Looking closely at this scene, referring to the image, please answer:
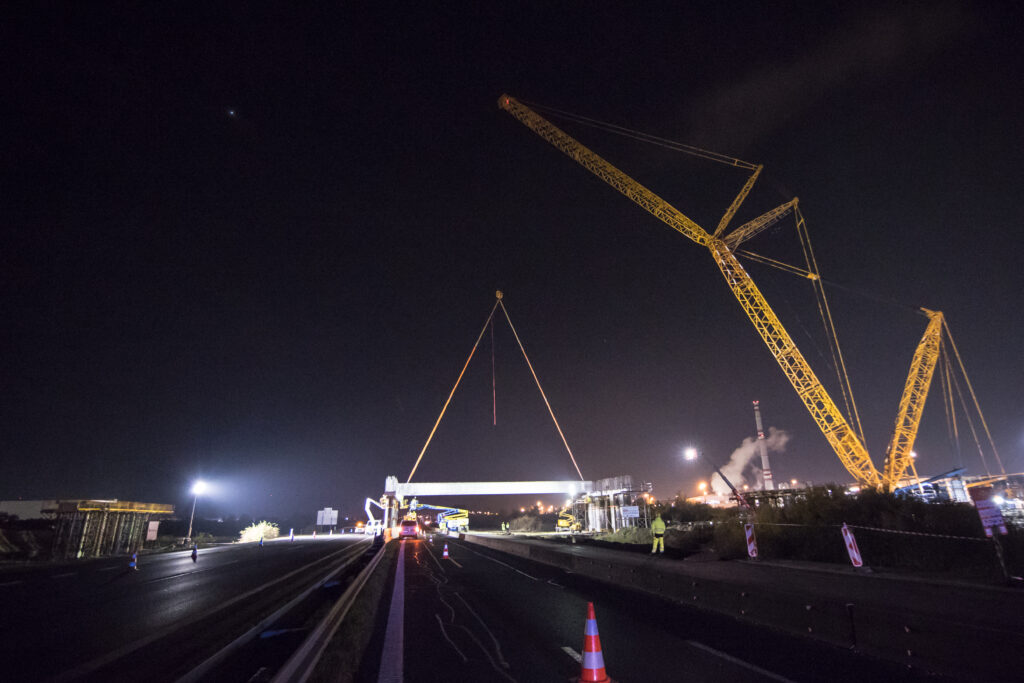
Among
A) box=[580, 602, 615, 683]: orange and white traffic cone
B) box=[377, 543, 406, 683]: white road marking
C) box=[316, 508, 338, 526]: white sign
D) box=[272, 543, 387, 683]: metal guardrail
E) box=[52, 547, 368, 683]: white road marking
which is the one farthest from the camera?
box=[316, 508, 338, 526]: white sign

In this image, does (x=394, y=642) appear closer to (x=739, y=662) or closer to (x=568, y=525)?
(x=739, y=662)

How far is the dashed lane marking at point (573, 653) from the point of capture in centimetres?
677

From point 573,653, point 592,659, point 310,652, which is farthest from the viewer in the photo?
point 573,653

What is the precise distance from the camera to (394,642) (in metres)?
7.87

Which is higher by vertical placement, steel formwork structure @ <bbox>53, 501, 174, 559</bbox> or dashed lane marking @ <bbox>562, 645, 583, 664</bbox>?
steel formwork structure @ <bbox>53, 501, 174, 559</bbox>

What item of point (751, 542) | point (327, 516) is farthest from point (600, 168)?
point (327, 516)

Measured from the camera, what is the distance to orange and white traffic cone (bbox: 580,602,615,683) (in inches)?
211

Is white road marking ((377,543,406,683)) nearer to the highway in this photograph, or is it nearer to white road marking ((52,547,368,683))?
the highway

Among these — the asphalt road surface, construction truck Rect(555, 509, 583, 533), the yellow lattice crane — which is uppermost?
the yellow lattice crane

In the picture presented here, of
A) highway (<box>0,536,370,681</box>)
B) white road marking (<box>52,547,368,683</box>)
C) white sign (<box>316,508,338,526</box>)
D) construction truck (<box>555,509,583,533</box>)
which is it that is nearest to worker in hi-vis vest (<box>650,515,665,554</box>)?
highway (<box>0,536,370,681</box>)

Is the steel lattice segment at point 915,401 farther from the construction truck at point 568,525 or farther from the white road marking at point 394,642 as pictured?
the white road marking at point 394,642

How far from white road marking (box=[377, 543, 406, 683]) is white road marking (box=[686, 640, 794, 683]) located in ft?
14.9

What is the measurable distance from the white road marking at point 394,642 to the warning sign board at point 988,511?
463 inches

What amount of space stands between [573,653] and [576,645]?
0.53 metres
